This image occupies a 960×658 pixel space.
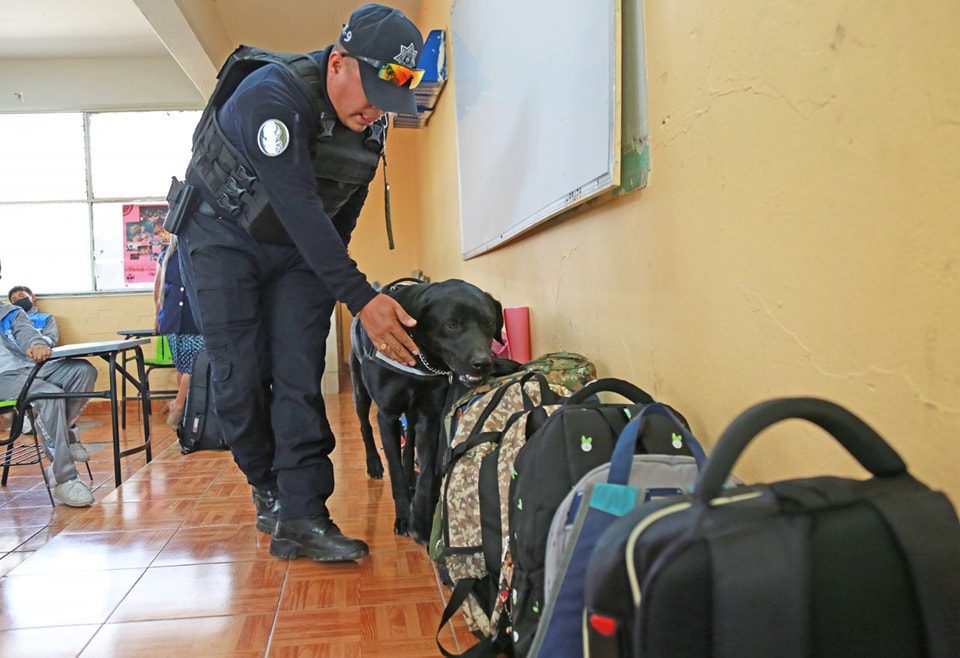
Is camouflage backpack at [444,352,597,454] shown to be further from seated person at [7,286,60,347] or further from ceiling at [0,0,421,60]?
seated person at [7,286,60,347]

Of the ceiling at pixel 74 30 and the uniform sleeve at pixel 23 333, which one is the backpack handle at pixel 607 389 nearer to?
the uniform sleeve at pixel 23 333

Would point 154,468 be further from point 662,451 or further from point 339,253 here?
point 662,451

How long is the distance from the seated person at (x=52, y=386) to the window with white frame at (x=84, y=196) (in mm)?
3468

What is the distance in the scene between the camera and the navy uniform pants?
1.83 m

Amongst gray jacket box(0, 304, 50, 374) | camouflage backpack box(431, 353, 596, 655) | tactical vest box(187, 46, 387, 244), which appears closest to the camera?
camouflage backpack box(431, 353, 596, 655)

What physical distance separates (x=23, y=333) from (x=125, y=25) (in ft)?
12.1

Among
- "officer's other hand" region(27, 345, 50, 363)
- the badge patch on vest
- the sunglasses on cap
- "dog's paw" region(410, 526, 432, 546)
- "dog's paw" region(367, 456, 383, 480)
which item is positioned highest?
the sunglasses on cap

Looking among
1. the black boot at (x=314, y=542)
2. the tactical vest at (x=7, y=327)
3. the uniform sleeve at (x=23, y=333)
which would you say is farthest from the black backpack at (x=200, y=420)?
the tactical vest at (x=7, y=327)

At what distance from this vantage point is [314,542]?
5.95 feet

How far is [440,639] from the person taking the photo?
1.41 meters

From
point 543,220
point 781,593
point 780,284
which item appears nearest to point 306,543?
point 543,220

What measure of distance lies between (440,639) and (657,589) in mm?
977

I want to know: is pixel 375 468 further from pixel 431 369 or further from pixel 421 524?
pixel 431 369

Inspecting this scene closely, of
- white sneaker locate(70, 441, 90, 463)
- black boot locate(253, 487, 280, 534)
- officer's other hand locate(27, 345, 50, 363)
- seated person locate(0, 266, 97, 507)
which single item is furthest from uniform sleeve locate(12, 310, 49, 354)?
black boot locate(253, 487, 280, 534)
